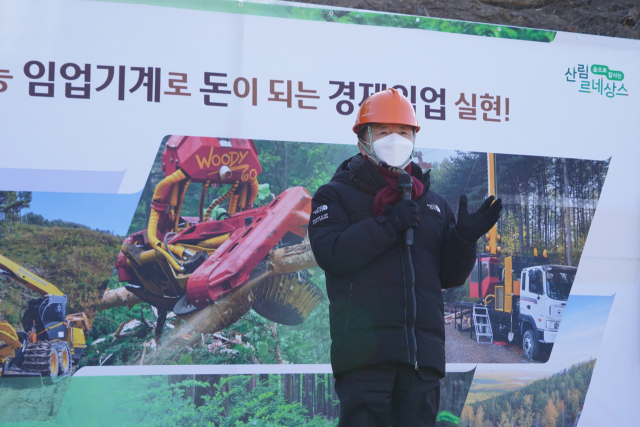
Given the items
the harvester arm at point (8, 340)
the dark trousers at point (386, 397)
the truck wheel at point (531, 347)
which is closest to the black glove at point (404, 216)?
the dark trousers at point (386, 397)

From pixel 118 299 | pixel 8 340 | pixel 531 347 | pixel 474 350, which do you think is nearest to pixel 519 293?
pixel 531 347

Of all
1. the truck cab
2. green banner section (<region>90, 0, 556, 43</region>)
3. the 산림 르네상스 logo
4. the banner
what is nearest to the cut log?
the banner

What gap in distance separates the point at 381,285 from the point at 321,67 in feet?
5.61

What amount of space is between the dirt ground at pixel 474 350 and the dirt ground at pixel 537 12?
1.77m

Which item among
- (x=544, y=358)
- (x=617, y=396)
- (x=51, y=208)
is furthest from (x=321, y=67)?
(x=617, y=396)

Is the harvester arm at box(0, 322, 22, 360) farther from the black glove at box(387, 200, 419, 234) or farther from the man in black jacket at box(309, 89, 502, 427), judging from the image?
the black glove at box(387, 200, 419, 234)

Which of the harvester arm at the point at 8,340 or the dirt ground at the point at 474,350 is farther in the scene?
the dirt ground at the point at 474,350

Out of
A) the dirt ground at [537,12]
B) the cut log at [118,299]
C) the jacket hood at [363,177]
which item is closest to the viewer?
the jacket hood at [363,177]

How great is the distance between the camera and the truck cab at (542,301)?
317 centimetres

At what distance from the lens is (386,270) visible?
1694 millimetres

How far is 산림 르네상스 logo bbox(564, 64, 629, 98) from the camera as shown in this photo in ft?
10.9

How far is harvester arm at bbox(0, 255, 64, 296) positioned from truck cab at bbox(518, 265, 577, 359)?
2.49m

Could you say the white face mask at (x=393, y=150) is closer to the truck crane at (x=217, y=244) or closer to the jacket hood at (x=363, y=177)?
the jacket hood at (x=363, y=177)

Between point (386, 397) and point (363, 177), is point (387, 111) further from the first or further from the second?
point (386, 397)
